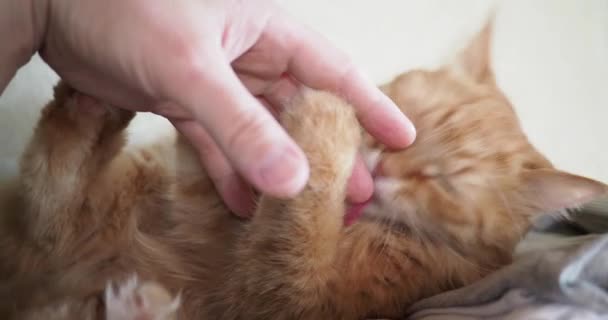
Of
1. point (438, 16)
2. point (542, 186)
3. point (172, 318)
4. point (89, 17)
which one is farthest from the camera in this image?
point (438, 16)

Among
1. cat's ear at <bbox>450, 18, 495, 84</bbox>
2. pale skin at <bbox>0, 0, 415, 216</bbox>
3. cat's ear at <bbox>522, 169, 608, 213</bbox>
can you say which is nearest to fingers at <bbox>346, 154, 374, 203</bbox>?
pale skin at <bbox>0, 0, 415, 216</bbox>

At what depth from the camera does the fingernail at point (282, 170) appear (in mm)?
597

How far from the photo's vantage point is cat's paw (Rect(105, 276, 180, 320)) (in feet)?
2.93

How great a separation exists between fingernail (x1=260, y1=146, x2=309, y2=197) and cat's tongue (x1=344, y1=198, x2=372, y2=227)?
448 mm

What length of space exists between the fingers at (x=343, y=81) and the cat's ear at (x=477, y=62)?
1.21ft

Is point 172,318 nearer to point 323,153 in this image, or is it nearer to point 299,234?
point 299,234

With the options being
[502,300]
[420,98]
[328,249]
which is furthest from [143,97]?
[502,300]

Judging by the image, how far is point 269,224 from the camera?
92 centimetres

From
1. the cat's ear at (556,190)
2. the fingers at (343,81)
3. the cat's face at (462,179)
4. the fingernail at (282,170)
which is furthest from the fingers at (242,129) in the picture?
the cat's ear at (556,190)

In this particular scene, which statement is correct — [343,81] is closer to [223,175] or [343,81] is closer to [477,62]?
[223,175]

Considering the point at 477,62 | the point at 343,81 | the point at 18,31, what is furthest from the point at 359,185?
the point at 18,31

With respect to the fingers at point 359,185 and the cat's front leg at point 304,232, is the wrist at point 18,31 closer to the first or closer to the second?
the cat's front leg at point 304,232

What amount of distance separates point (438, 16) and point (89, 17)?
4.02 feet

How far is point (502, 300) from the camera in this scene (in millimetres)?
820
